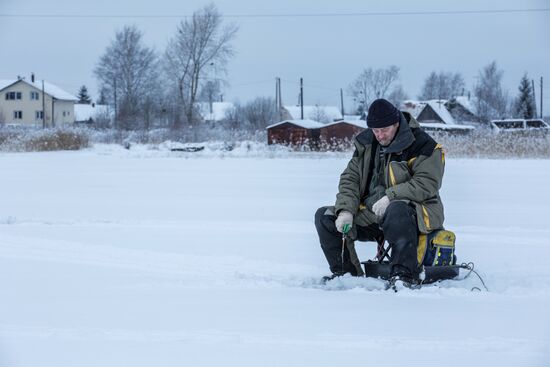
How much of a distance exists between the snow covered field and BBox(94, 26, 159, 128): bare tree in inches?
1734

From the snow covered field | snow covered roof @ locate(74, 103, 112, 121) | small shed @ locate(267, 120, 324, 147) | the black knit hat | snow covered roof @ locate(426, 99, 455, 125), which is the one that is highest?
snow covered roof @ locate(74, 103, 112, 121)

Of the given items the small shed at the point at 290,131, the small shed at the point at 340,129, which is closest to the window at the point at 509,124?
the small shed at the point at 340,129

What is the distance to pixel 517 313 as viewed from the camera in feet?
11.7

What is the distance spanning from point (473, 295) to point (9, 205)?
22.1 ft

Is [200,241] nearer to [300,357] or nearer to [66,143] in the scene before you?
[300,357]

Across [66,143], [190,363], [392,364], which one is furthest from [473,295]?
[66,143]

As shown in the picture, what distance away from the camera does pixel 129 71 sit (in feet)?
171

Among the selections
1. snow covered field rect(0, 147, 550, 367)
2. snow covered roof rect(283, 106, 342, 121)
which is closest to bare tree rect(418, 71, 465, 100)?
snow covered roof rect(283, 106, 342, 121)

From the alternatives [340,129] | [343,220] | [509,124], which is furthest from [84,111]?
[343,220]

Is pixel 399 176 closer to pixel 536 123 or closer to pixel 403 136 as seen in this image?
pixel 403 136

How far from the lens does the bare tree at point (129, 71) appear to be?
51.8 meters

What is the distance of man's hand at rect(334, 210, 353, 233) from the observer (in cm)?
404

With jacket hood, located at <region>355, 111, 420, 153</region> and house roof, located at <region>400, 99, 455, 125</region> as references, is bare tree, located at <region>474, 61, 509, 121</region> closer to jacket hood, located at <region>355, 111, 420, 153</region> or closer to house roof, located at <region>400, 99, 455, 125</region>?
house roof, located at <region>400, 99, 455, 125</region>

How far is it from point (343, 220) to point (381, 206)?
25 centimetres
